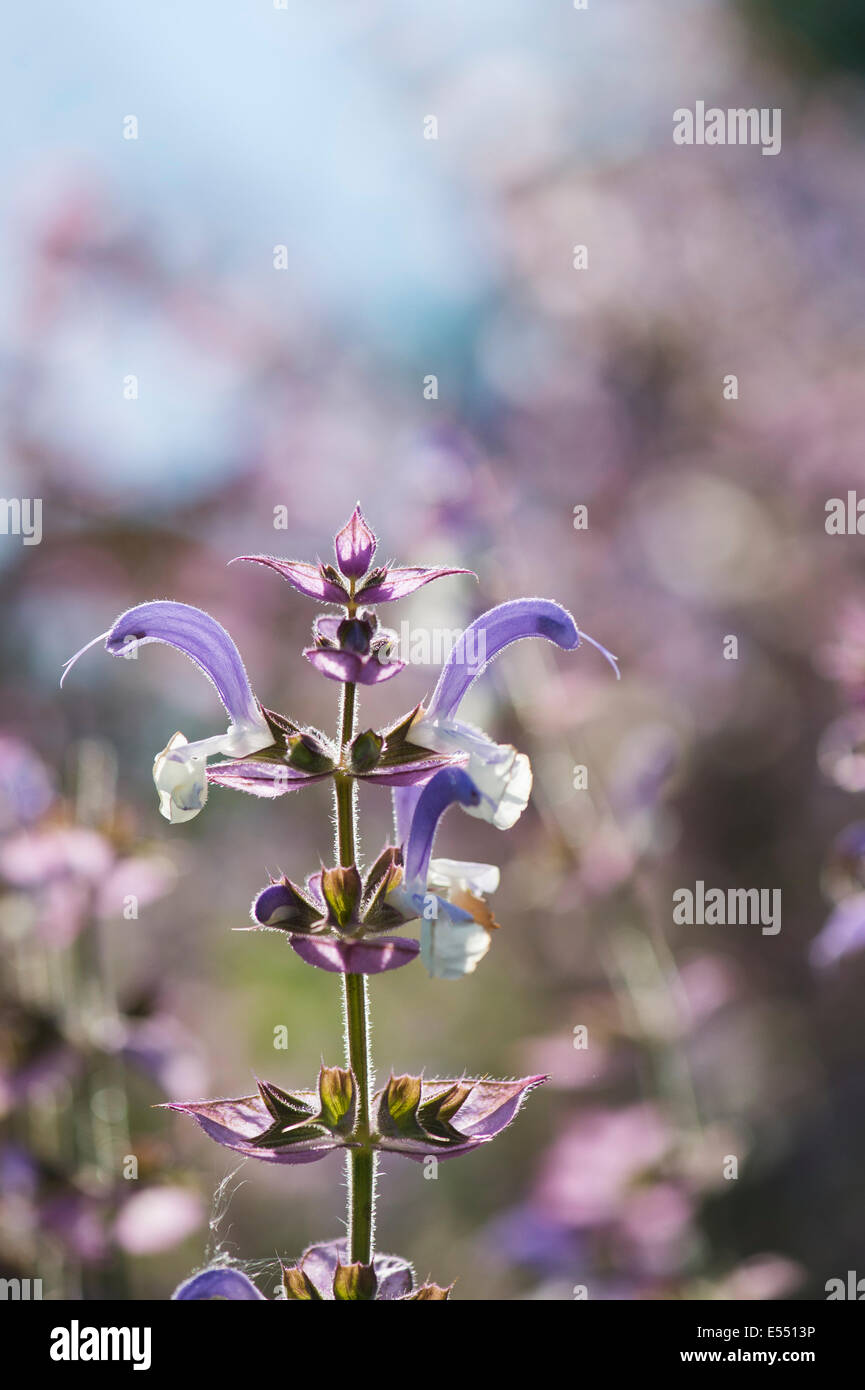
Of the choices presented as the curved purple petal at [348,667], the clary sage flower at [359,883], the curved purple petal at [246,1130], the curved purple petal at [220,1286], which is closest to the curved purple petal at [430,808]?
the clary sage flower at [359,883]

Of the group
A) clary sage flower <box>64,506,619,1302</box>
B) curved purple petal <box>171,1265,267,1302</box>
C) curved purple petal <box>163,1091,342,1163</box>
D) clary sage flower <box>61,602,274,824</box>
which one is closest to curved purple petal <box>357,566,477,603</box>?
clary sage flower <box>64,506,619,1302</box>

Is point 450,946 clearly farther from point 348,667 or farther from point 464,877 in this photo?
point 348,667

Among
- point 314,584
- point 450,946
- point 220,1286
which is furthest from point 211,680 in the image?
point 220,1286

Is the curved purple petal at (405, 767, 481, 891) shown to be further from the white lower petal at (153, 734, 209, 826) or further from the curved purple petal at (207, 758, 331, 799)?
the white lower petal at (153, 734, 209, 826)

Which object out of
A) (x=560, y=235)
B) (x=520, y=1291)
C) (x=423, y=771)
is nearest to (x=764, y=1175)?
(x=520, y=1291)
